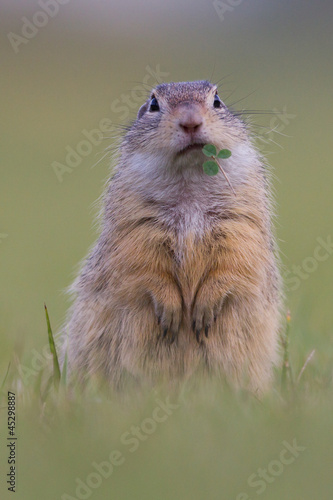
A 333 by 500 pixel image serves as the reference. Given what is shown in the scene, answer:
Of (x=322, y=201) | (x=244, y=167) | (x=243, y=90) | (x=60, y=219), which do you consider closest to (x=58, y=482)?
(x=244, y=167)

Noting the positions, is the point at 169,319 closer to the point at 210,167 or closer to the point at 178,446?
the point at 210,167

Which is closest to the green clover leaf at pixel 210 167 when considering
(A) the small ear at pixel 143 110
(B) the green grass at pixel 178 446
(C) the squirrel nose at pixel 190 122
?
(C) the squirrel nose at pixel 190 122

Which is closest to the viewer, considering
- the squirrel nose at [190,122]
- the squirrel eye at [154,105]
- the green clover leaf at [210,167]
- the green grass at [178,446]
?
the green grass at [178,446]

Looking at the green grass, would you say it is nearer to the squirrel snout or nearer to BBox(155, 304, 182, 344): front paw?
BBox(155, 304, 182, 344): front paw

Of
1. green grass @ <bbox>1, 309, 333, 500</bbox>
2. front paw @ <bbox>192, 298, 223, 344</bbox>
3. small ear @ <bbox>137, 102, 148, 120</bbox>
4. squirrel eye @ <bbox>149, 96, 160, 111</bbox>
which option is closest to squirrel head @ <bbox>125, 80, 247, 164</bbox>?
squirrel eye @ <bbox>149, 96, 160, 111</bbox>

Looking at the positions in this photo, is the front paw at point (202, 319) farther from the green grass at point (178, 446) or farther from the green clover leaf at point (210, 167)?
the green clover leaf at point (210, 167)

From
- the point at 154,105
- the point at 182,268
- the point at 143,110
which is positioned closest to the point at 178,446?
the point at 182,268

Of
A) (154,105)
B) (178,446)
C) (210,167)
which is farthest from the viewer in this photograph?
(154,105)
